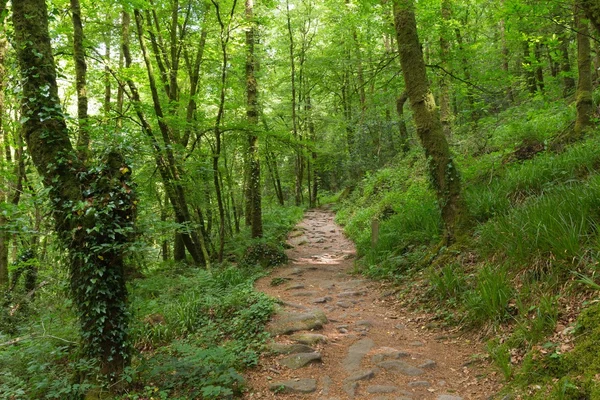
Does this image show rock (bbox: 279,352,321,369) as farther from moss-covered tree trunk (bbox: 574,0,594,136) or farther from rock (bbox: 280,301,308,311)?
moss-covered tree trunk (bbox: 574,0,594,136)

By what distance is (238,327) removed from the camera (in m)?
5.45

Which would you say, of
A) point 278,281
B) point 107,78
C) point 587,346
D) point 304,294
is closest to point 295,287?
point 304,294

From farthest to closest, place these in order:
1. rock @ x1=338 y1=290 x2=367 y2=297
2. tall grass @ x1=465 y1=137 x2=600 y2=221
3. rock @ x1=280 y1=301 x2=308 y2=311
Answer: rock @ x1=338 y1=290 x2=367 y2=297 → rock @ x1=280 y1=301 x2=308 y2=311 → tall grass @ x1=465 y1=137 x2=600 y2=221

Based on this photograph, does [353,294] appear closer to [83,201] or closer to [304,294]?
[304,294]

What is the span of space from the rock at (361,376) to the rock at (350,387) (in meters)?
0.06

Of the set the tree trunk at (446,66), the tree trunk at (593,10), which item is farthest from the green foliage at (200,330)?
the tree trunk at (446,66)

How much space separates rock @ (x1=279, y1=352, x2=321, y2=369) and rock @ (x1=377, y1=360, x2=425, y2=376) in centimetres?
77

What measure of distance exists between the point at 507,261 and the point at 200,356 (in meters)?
3.96

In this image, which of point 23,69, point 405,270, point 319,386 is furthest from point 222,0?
point 319,386

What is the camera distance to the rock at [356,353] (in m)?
4.27

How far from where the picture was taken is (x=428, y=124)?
6.47 meters

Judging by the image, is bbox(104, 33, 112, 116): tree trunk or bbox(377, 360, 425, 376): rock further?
bbox(104, 33, 112, 116): tree trunk

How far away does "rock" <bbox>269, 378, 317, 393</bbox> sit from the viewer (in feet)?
12.6

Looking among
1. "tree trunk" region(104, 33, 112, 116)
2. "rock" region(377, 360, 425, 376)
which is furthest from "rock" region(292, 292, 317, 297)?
"tree trunk" region(104, 33, 112, 116)
